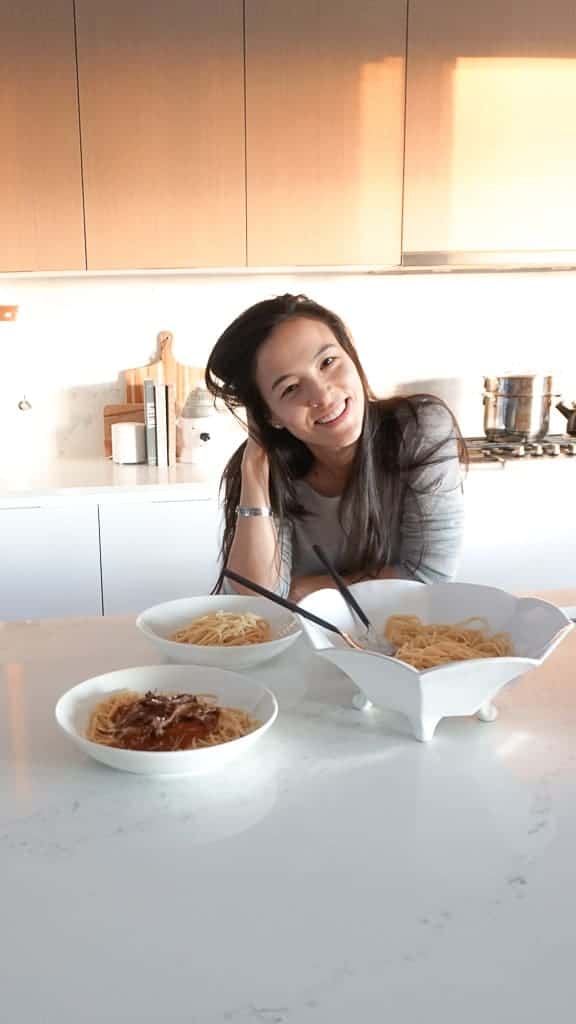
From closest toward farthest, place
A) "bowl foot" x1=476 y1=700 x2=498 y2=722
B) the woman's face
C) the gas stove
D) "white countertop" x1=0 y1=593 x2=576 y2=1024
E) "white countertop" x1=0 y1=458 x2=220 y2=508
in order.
→ 1. "white countertop" x1=0 y1=593 x2=576 y2=1024
2. "bowl foot" x1=476 y1=700 x2=498 y2=722
3. the woman's face
4. "white countertop" x1=0 y1=458 x2=220 y2=508
5. the gas stove

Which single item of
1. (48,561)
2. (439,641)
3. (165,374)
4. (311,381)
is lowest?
(48,561)

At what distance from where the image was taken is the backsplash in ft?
9.99

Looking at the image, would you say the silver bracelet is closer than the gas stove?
Yes

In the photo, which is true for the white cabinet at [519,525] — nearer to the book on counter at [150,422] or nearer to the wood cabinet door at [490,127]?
the wood cabinet door at [490,127]

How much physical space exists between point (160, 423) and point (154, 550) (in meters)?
0.49

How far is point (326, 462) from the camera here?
180cm

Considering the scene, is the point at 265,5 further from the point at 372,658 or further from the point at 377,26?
the point at 372,658

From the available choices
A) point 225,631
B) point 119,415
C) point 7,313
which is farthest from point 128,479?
point 225,631

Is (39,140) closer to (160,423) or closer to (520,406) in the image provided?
(160,423)

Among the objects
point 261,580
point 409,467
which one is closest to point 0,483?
point 261,580

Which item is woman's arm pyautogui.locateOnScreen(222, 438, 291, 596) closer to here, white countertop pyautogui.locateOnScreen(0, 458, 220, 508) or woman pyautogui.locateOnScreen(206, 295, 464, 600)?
woman pyautogui.locateOnScreen(206, 295, 464, 600)

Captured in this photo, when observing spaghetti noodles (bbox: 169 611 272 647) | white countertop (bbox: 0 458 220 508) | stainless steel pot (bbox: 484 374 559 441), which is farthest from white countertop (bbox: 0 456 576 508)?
spaghetti noodles (bbox: 169 611 272 647)

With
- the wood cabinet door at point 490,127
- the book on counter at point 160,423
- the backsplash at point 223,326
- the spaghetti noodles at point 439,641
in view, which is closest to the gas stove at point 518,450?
the backsplash at point 223,326

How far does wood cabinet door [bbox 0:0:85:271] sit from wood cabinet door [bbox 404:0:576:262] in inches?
42.2
